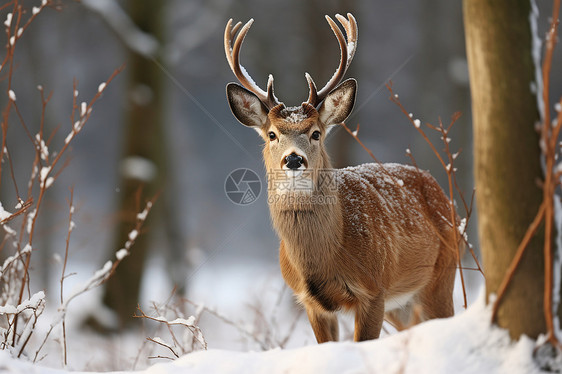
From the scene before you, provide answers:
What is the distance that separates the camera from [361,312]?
3.93 meters

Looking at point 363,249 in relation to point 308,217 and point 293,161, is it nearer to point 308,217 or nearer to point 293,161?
point 308,217

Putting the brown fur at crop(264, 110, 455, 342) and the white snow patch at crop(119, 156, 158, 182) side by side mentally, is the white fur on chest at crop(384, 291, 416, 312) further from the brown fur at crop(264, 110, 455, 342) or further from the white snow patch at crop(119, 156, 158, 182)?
the white snow patch at crop(119, 156, 158, 182)

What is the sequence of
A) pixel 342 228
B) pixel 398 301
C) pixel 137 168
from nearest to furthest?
pixel 342 228, pixel 398 301, pixel 137 168

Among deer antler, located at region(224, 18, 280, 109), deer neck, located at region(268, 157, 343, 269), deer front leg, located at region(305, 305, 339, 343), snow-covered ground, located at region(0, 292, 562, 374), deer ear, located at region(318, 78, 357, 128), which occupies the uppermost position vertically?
deer antler, located at region(224, 18, 280, 109)

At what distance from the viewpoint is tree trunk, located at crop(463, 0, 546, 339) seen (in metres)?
2.10

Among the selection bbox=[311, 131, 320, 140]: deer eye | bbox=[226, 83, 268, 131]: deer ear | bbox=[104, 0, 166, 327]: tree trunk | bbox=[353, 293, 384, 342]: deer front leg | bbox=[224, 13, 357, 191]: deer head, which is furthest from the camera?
bbox=[104, 0, 166, 327]: tree trunk

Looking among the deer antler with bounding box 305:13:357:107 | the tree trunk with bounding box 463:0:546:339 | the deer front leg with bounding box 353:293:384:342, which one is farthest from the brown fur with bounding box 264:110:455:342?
the tree trunk with bounding box 463:0:546:339

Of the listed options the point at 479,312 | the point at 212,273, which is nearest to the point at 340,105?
the point at 479,312

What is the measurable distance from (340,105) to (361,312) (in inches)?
61.5

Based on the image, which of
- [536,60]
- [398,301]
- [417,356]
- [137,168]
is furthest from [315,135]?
[137,168]

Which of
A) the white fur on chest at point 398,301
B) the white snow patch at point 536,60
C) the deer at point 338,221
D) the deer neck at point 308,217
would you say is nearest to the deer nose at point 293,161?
the deer at point 338,221

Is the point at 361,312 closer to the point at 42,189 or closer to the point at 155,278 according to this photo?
the point at 42,189

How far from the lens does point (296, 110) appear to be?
14.4 feet

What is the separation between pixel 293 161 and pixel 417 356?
6.70ft
